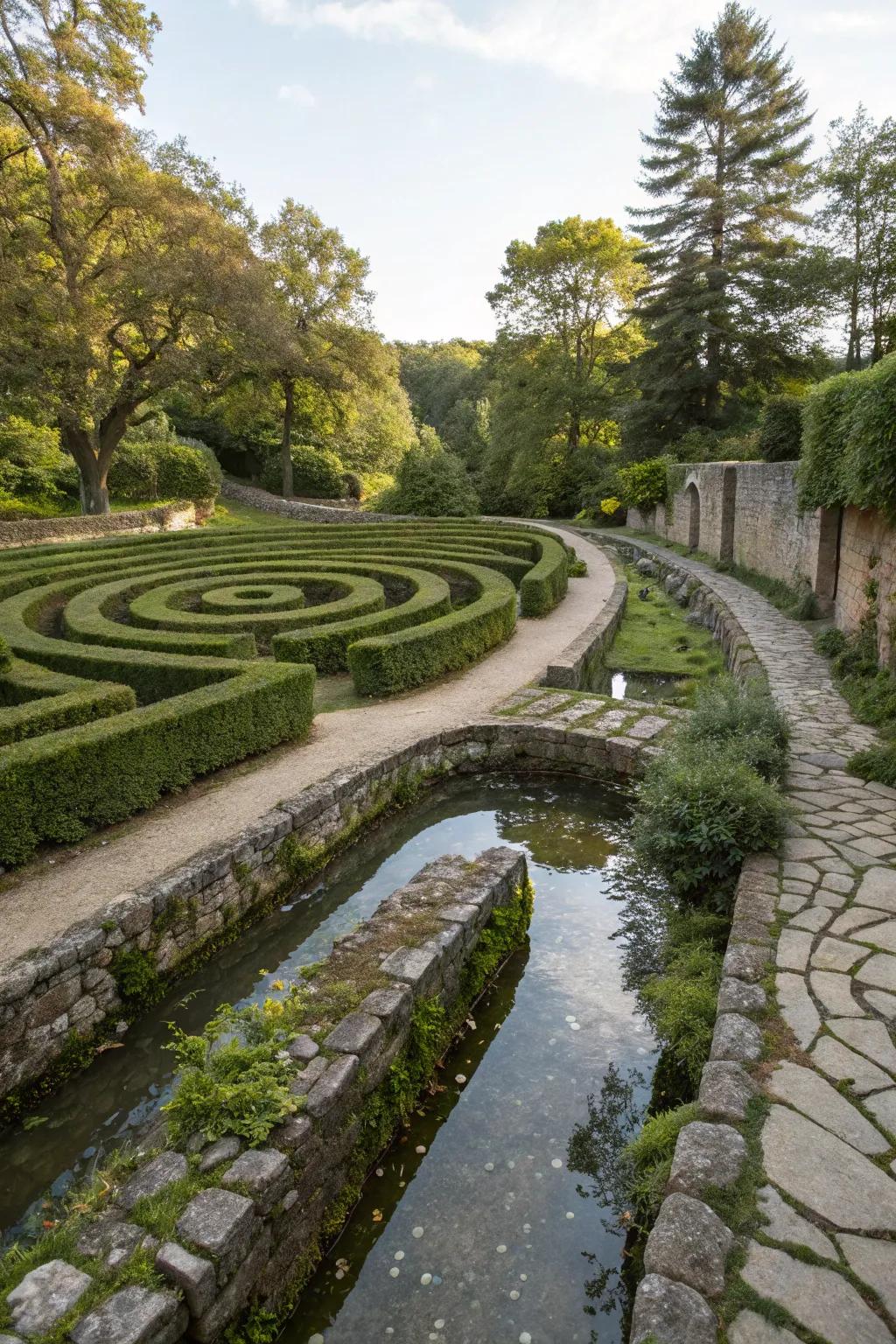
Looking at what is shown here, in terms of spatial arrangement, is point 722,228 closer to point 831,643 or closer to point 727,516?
point 727,516

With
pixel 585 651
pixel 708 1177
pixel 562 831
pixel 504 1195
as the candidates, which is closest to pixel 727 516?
pixel 585 651

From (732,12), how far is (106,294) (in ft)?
75.9

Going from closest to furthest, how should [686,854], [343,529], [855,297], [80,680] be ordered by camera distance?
[686,854] < [80,680] < [343,529] < [855,297]

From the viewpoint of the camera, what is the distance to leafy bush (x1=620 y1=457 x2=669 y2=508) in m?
26.3

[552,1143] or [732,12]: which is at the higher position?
[732,12]

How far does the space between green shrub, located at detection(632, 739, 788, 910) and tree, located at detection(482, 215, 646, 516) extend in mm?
27635

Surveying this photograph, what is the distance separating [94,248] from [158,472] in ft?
29.8

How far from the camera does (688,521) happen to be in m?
22.3

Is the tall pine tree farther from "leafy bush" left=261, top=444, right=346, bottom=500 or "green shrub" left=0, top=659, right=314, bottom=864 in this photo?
"green shrub" left=0, top=659, right=314, bottom=864

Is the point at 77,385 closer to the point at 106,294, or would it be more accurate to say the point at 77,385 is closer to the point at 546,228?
the point at 106,294

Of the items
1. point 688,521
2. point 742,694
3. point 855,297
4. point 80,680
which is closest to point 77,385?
point 80,680

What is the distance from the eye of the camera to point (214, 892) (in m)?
5.51

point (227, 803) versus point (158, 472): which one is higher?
point (158, 472)

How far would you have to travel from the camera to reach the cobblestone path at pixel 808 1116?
2.46 metres
